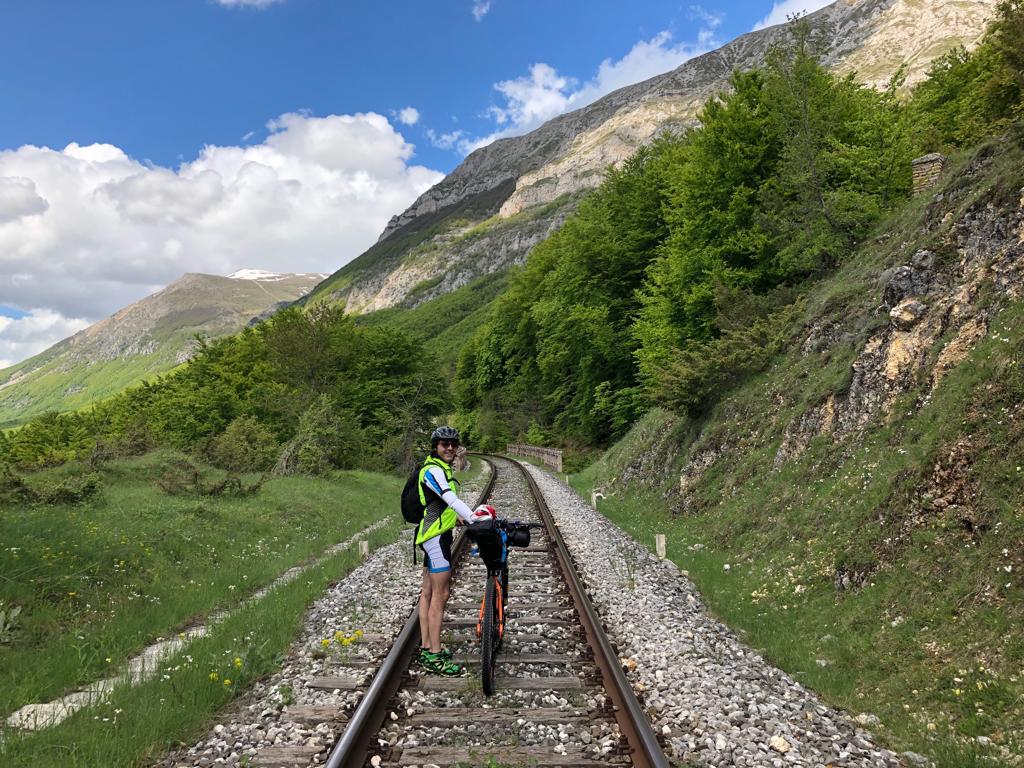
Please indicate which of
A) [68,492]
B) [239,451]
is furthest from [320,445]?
[68,492]

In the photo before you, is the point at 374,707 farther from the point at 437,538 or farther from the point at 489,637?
the point at 437,538

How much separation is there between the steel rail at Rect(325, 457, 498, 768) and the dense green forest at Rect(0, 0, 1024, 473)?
1228 centimetres

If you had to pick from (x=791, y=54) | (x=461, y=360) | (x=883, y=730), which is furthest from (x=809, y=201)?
(x=461, y=360)

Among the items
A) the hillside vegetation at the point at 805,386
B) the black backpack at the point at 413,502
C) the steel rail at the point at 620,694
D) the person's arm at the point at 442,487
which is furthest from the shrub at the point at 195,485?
the person's arm at the point at 442,487

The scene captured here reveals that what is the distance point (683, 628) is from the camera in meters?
7.12

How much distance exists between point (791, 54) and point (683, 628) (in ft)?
66.2

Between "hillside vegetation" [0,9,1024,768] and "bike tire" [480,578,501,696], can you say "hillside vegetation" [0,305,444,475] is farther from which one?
"bike tire" [480,578,501,696]

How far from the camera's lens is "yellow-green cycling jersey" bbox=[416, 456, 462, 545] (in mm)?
5633

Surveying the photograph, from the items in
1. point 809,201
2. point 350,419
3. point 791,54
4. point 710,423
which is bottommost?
point 710,423

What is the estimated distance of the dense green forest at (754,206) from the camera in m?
17.1

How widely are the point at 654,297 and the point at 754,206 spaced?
5.50 metres

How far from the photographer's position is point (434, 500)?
5.73m

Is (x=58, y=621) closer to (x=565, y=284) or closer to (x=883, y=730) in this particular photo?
(x=883, y=730)

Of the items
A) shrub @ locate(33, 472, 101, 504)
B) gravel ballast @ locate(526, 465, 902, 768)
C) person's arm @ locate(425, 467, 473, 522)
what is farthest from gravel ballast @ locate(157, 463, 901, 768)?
shrub @ locate(33, 472, 101, 504)
